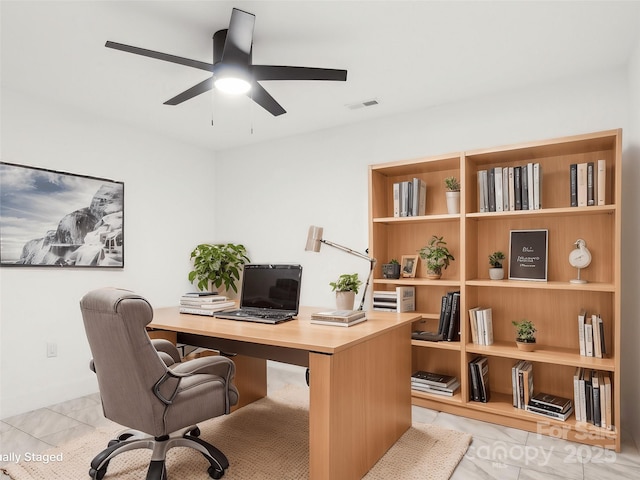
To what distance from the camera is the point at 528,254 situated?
9.88 feet

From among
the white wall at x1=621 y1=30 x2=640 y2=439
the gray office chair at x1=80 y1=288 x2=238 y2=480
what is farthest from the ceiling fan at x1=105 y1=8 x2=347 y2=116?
the white wall at x1=621 y1=30 x2=640 y2=439

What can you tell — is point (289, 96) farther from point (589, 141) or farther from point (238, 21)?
point (589, 141)

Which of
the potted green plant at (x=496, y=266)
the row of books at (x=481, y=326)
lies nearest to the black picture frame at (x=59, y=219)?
the row of books at (x=481, y=326)

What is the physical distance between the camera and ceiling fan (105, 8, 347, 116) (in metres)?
2.03

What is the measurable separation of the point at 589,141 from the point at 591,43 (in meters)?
0.58

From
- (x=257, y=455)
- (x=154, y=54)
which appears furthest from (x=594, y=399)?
(x=154, y=54)

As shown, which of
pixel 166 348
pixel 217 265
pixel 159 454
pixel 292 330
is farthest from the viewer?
pixel 217 265

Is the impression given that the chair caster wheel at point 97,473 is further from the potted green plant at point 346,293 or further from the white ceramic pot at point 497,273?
the white ceramic pot at point 497,273

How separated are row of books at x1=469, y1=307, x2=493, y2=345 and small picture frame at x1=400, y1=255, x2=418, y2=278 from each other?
596mm

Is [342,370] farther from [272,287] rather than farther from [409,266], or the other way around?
[409,266]

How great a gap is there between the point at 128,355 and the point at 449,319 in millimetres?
2252

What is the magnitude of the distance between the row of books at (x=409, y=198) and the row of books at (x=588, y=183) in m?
1.06

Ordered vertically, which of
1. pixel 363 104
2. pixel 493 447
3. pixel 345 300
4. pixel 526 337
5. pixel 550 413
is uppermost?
pixel 363 104

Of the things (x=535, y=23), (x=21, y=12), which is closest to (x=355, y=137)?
(x=535, y=23)
